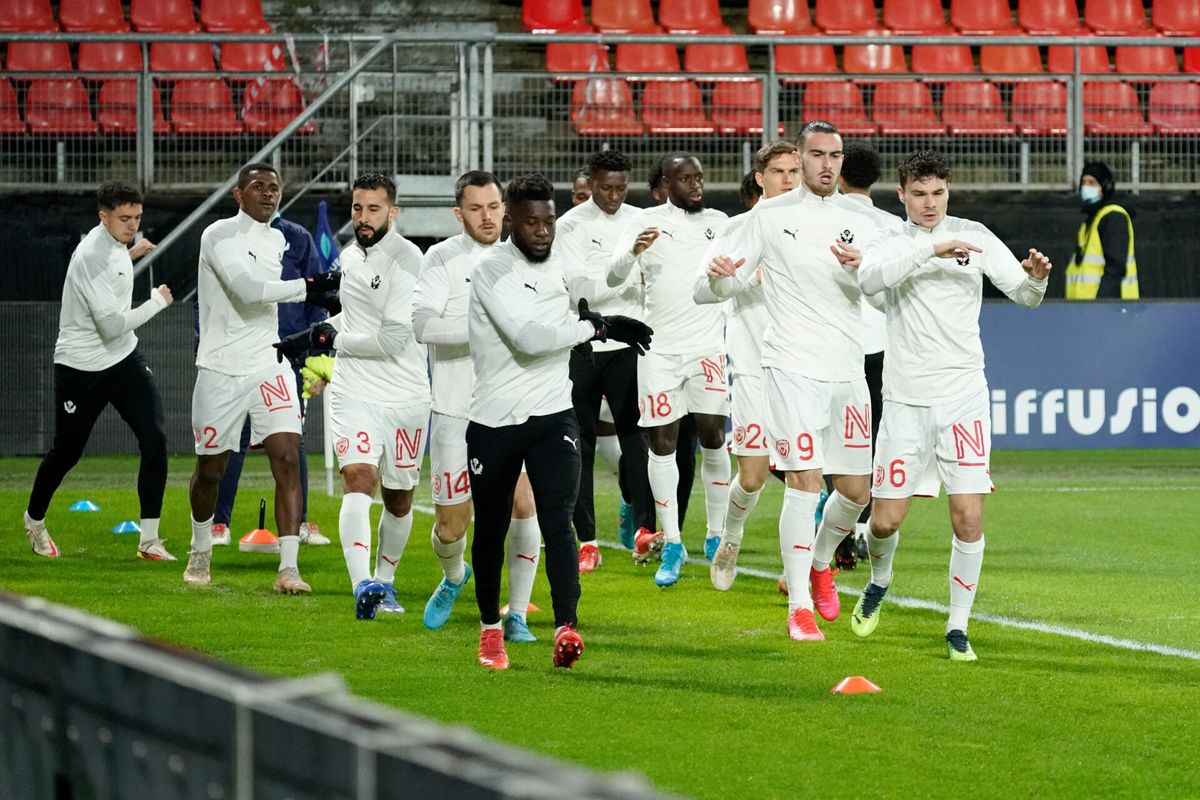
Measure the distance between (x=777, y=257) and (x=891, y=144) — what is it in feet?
32.5

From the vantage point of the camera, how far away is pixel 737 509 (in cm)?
927

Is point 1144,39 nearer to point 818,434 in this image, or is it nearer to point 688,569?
point 688,569

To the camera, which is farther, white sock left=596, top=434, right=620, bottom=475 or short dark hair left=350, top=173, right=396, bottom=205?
white sock left=596, top=434, right=620, bottom=475

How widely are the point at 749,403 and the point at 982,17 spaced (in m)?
13.1

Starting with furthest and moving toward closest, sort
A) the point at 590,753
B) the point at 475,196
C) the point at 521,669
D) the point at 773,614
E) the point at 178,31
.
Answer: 1. the point at 178,31
2. the point at 773,614
3. the point at 475,196
4. the point at 521,669
5. the point at 590,753

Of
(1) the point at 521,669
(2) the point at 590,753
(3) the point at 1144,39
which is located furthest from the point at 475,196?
(3) the point at 1144,39

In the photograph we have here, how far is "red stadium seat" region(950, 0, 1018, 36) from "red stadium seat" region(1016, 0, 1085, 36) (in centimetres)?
19

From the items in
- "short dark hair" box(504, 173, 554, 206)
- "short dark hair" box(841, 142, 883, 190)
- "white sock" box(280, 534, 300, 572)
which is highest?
"short dark hair" box(841, 142, 883, 190)

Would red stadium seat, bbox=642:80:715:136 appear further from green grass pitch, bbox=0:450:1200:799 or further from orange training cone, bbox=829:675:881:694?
orange training cone, bbox=829:675:881:694


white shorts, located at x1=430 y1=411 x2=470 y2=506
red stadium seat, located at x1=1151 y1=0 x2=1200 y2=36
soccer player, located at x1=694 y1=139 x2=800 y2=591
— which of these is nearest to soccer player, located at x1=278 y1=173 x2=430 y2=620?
white shorts, located at x1=430 y1=411 x2=470 y2=506

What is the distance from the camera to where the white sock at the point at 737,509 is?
30.4 ft

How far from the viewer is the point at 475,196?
778cm

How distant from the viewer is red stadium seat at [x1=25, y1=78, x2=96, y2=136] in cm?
1656

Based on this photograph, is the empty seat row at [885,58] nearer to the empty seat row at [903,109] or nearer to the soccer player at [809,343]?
the empty seat row at [903,109]
